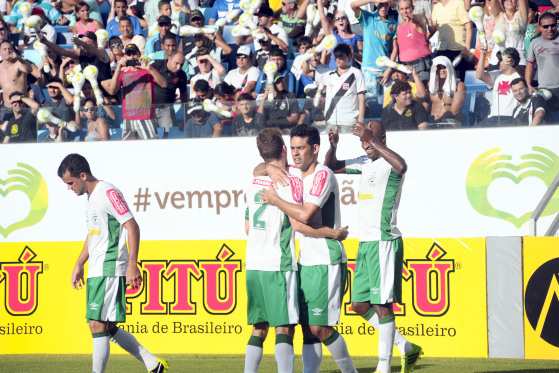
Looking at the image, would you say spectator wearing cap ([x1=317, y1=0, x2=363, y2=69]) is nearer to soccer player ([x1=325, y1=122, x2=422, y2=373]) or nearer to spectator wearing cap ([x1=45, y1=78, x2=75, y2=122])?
spectator wearing cap ([x1=45, y1=78, x2=75, y2=122])

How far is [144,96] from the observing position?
15.9 meters

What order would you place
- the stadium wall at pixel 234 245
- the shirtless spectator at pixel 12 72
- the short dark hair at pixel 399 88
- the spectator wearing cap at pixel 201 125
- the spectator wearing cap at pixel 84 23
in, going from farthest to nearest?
the spectator wearing cap at pixel 84 23 < the shirtless spectator at pixel 12 72 < the spectator wearing cap at pixel 201 125 < the short dark hair at pixel 399 88 < the stadium wall at pixel 234 245

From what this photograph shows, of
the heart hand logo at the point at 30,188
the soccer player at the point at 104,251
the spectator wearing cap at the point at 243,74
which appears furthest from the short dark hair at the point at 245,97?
the soccer player at the point at 104,251

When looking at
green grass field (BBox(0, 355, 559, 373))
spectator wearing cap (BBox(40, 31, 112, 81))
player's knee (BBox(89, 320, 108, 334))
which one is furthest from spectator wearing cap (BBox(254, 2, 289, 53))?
player's knee (BBox(89, 320, 108, 334))

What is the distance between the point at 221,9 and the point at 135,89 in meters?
2.74

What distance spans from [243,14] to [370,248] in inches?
313

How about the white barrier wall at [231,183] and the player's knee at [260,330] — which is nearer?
the player's knee at [260,330]

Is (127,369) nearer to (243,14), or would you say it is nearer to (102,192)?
(102,192)

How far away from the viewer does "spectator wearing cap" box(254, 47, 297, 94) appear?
15844 mm

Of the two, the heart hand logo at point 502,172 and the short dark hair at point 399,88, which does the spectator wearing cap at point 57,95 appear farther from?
the heart hand logo at point 502,172

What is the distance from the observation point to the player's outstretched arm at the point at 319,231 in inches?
326

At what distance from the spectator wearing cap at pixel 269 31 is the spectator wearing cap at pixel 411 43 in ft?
5.90

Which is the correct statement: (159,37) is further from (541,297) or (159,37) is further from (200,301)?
(541,297)

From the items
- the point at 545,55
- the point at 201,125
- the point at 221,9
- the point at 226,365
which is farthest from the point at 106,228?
the point at 221,9
